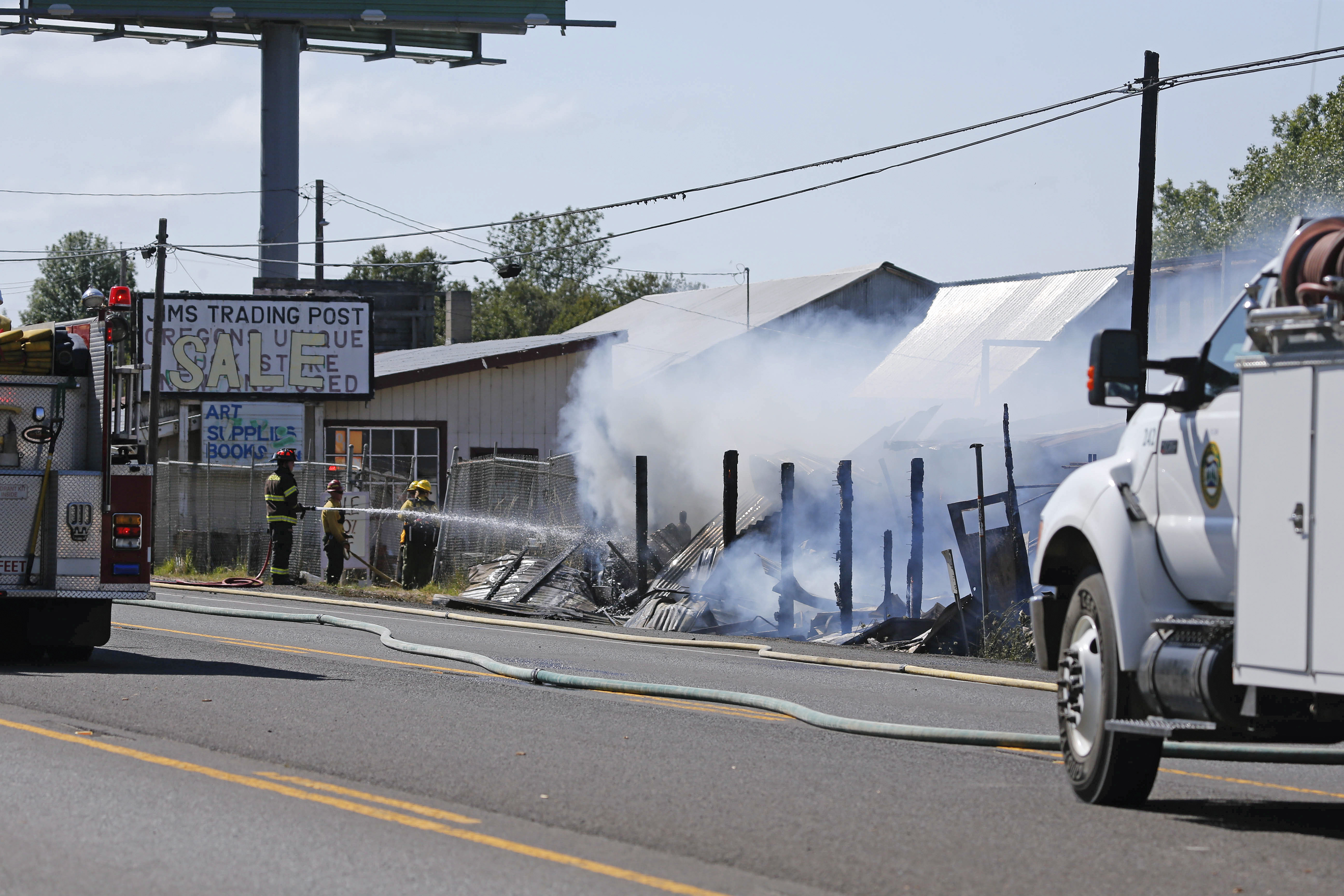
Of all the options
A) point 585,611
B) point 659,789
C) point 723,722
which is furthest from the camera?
point 585,611

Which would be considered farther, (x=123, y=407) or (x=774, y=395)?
(x=774, y=395)

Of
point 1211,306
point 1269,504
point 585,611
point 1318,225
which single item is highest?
point 1211,306

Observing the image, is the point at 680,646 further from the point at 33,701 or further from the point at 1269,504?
the point at 1269,504

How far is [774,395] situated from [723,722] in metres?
24.5

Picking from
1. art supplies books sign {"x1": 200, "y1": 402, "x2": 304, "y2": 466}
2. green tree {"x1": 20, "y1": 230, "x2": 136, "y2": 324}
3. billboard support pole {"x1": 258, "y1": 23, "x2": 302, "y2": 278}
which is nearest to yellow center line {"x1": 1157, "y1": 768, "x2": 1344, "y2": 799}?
art supplies books sign {"x1": 200, "y1": 402, "x2": 304, "y2": 466}

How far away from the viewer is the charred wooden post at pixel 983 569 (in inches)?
658

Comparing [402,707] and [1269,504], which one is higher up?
[1269,504]

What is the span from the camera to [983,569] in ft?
55.0

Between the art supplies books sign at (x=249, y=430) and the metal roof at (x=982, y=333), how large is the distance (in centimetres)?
1261

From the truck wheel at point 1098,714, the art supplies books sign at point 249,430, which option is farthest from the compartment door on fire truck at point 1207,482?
the art supplies books sign at point 249,430

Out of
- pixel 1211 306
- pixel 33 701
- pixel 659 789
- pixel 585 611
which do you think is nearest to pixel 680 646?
pixel 585 611

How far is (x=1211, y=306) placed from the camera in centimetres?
3309

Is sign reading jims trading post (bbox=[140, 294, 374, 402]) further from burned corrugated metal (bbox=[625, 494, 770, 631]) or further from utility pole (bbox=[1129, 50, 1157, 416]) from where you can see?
utility pole (bbox=[1129, 50, 1157, 416])

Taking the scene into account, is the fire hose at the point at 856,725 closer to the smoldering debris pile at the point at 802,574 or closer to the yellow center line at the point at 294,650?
the yellow center line at the point at 294,650
